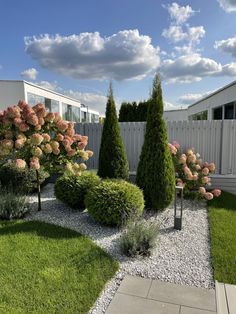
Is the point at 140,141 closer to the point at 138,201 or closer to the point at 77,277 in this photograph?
the point at 138,201

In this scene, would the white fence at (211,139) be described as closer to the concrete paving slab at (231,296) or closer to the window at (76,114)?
the concrete paving slab at (231,296)

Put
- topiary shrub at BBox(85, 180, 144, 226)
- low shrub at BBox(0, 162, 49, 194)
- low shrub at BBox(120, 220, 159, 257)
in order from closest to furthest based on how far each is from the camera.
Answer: low shrub at BBox(120, 220, 159, 257) < topiary shrub at BBox(85, 180, 144, 226) < low shrub at BBox(0, 162, 49, 194)

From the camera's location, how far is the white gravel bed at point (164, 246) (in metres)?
3.00

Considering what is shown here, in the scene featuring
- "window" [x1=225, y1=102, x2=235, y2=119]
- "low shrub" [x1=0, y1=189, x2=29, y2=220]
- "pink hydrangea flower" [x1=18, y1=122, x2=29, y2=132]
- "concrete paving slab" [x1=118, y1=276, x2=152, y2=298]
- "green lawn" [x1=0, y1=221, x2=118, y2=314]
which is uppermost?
"window" [x1=225, y1=102, x2=235, y2=119]

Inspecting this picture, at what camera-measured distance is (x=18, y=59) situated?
35.8ft

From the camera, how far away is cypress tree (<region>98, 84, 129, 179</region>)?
247 inches

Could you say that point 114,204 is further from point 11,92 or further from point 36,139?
point 11,92

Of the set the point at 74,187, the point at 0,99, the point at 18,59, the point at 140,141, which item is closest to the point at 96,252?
the point at 74,187

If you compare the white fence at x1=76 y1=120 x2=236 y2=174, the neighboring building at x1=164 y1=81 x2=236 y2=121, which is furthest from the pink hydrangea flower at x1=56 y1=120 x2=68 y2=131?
the neighboring building at x1=164 y1=81 x2=236 y2=121

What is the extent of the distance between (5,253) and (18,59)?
970cm

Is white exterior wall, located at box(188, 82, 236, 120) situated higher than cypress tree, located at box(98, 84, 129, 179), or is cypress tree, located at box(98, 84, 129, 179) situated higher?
white exterior wall, located at box(188, 82, 236, 120)

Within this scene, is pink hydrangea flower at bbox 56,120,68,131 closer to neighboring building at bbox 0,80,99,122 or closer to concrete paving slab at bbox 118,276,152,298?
concrete paving slab at bbox 118,276,152,298

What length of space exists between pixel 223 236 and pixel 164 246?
1.09 metres

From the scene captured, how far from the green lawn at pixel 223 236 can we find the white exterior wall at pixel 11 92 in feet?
40.2
